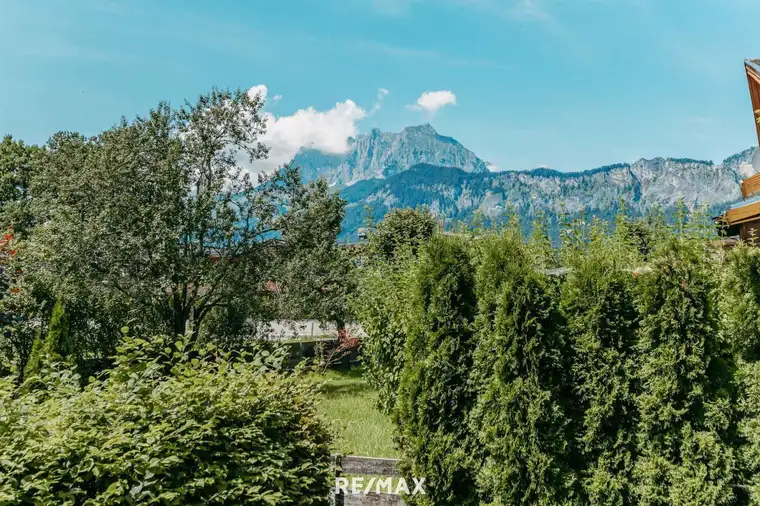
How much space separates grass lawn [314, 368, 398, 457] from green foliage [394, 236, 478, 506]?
0.79 metres

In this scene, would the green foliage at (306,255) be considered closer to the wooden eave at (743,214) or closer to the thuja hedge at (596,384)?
the thuja hedge at (596,384)

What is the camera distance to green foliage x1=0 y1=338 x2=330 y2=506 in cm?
318

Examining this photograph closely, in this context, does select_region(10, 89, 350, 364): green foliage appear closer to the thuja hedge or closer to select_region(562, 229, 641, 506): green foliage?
the thuja hedge

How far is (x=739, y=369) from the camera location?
469 centimetres

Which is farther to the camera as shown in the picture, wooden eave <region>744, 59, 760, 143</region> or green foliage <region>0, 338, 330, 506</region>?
wooden eave <region>744, 59, 760, 143</region>

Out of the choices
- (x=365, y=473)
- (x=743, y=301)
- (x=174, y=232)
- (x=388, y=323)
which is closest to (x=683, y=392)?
(x=743, y=301)

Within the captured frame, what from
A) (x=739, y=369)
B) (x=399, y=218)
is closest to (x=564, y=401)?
(x=739, y=369)

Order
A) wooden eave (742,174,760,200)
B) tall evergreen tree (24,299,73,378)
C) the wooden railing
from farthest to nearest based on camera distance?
tall evergreen tree (24,299,73,378), wooden eave (742,174,760,200), the wooden railing

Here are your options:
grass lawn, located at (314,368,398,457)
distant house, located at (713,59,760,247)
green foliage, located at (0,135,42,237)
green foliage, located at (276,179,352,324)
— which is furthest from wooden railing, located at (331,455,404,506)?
green foliage, located at (0,135,42,237)

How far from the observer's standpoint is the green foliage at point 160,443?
3.18 meters

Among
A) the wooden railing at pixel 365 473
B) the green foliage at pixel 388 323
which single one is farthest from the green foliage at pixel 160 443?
the green foliage at pixel 388 323

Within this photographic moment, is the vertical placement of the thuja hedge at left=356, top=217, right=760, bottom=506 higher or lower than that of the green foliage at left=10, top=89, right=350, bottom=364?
lower

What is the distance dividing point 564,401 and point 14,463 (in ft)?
14.3

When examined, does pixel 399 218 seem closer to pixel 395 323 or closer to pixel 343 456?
pixel 395 323
